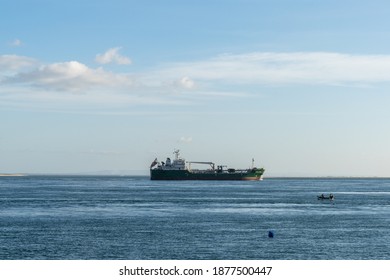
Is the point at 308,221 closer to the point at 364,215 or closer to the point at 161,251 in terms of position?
the point at 364,215

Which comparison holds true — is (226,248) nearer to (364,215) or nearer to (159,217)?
(159,217)

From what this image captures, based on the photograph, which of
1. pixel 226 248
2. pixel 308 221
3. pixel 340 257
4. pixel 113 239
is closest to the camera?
pixel 340 257

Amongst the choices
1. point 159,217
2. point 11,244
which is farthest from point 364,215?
point 11,244

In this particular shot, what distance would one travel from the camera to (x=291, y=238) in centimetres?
8300

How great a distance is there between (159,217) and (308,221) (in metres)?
25.9

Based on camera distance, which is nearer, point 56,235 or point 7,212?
point 56,235

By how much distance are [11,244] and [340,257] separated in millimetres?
38239

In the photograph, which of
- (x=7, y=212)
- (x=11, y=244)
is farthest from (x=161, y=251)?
(x=7, y=212)

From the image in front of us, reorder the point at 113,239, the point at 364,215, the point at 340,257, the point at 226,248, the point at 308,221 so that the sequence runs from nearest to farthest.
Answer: the point at 340,257 → the point at 226,248 → the point at 113,239 → the point at 308,221 → the point at 364,215

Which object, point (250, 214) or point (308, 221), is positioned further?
point (250, 214)
